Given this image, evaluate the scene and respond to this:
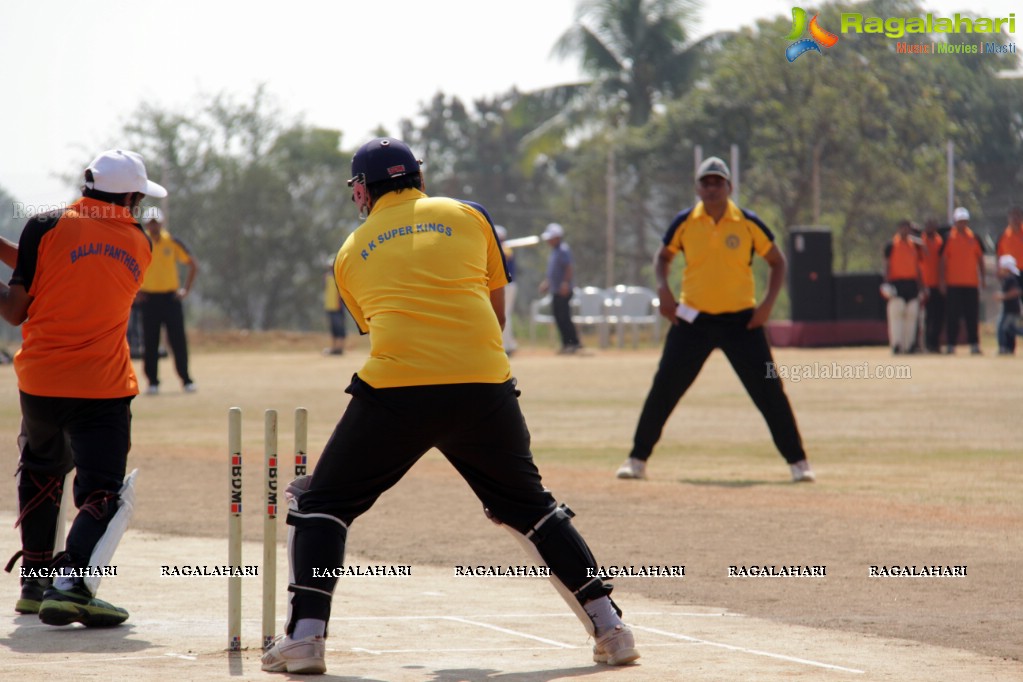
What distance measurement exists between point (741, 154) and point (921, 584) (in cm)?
3688

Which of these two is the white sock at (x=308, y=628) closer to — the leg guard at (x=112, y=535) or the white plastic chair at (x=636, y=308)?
the leg guard at (x=112, y=535)

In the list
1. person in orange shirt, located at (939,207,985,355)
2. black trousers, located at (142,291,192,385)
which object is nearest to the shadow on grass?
black trousers, located at (142,291,192,385)

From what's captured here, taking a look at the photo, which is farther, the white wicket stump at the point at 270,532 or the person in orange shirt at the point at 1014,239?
the person in orange shirt at the point at 1014,239

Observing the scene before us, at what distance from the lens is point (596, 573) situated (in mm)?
5852

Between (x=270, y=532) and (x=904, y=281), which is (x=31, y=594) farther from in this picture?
(x=904, y=281)

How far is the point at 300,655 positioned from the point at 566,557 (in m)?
1.02

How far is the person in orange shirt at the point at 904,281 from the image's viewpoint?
26.7m

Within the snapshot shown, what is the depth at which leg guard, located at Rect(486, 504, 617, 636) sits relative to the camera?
5.80 metres

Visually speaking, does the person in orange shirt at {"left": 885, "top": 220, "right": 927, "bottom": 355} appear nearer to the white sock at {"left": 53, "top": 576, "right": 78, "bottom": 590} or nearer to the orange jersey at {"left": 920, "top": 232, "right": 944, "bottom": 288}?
the orange jersey at {"left": 920, "top": 232, "right": 944, "bottom": 288}

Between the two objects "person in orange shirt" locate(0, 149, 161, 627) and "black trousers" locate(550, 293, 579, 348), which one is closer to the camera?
"person in orange shirt" locate(0, 149, 161, 627)

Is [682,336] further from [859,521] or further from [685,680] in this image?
[685,680]

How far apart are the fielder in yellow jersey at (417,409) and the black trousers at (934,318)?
22.2 m

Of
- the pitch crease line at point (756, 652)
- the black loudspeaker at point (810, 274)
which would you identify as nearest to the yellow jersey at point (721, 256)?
the pitch crease line at point (756, 652)

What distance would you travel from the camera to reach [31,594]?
274 inches
